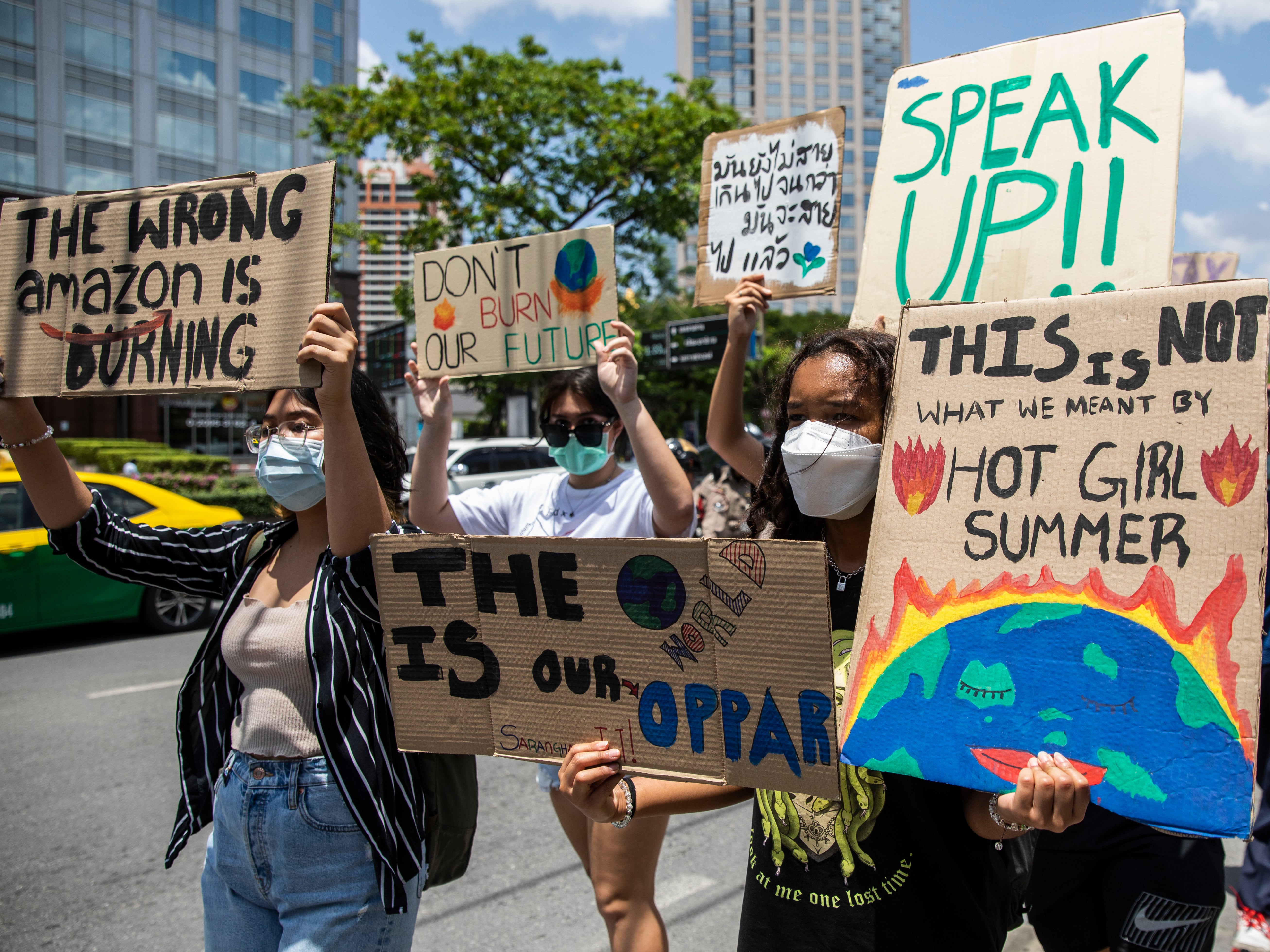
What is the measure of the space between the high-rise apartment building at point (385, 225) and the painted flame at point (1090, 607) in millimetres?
2077

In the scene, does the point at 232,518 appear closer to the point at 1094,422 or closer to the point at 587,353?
the point at 587,353

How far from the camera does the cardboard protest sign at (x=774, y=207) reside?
289cm

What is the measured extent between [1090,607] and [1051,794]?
0.27m

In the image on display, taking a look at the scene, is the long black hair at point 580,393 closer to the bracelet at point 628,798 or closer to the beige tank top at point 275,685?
the beige tank top at point 275,685

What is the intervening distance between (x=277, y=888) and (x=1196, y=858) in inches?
81.6

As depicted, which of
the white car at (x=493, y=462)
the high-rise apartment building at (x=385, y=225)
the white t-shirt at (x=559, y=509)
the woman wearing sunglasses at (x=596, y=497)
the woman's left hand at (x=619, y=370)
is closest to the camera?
the woman wearing sunglasses at (x=596, y=497)

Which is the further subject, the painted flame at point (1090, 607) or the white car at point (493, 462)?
the white car at point (493, 462)

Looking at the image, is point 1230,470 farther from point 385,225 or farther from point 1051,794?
point 385,225

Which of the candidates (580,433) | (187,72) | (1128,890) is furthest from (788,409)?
(187,72)

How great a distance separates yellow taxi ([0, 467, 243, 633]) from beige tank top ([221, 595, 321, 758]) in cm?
532

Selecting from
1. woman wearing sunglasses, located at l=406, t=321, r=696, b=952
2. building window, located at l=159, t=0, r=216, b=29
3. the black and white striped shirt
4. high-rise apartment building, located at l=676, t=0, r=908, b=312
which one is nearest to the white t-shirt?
woman wearing sunglasses, located at l=406, t=321, r=696, b=952

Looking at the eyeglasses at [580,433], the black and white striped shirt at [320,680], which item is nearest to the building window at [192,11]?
the eyeglasses at [580,433]

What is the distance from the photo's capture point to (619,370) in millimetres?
2672

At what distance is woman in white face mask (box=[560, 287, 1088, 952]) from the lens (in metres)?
1.56
